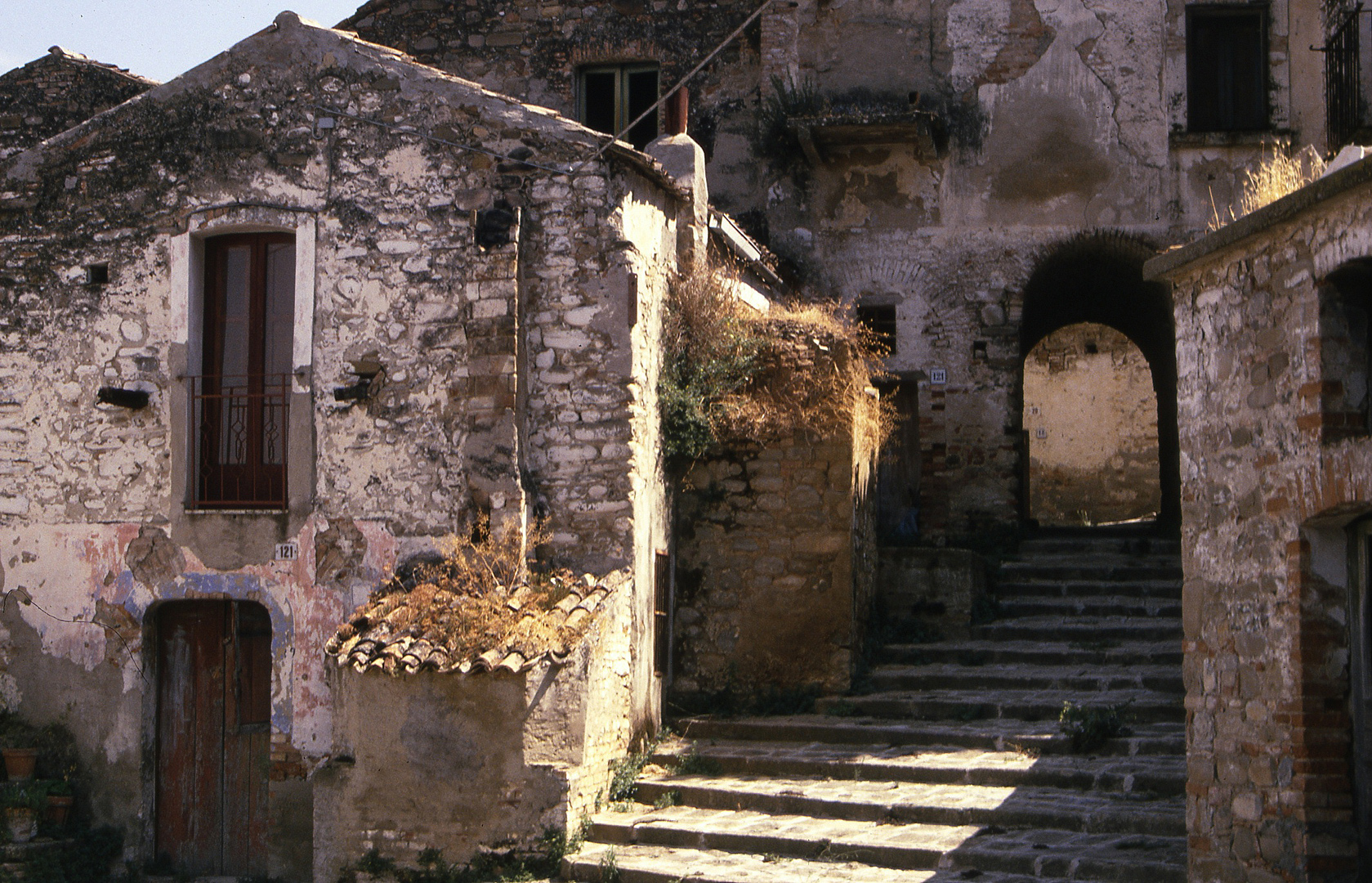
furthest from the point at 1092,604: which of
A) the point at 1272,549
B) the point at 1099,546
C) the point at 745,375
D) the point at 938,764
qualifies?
the point at 1272,549

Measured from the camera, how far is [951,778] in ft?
29.5

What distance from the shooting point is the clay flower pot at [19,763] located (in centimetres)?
1004

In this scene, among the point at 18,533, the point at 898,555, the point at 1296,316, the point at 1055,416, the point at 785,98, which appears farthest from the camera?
the point at 1055,416

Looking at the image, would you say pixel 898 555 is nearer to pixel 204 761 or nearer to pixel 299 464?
pixel 299 464

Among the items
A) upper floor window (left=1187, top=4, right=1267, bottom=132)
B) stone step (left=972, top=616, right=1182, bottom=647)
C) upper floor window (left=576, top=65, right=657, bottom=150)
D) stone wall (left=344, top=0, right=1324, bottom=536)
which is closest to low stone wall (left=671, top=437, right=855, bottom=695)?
stone step (left=972, top=616, right=1182, bottom=647)

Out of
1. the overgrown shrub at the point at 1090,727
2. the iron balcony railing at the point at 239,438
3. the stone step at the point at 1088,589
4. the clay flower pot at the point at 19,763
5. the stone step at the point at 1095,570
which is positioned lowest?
the clay flower pot at the point at 19,763

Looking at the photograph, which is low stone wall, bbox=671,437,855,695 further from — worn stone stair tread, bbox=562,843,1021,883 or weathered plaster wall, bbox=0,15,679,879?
worn stone stair tread, bbox=562,843,1021,883

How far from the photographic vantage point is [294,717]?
32.4ft

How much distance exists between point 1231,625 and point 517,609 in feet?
14.5

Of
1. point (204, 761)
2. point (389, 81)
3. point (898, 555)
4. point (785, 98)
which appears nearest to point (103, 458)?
point (204, 761)

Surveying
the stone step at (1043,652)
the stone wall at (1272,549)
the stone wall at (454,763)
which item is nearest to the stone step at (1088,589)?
the stone step at (1043,652)

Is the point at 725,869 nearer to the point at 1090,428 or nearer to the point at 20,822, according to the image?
the point at 20,822

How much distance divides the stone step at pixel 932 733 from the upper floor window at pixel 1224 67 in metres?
7.73

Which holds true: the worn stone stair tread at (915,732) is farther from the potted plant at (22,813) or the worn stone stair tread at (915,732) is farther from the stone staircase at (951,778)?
the potted plant at (22,813)
